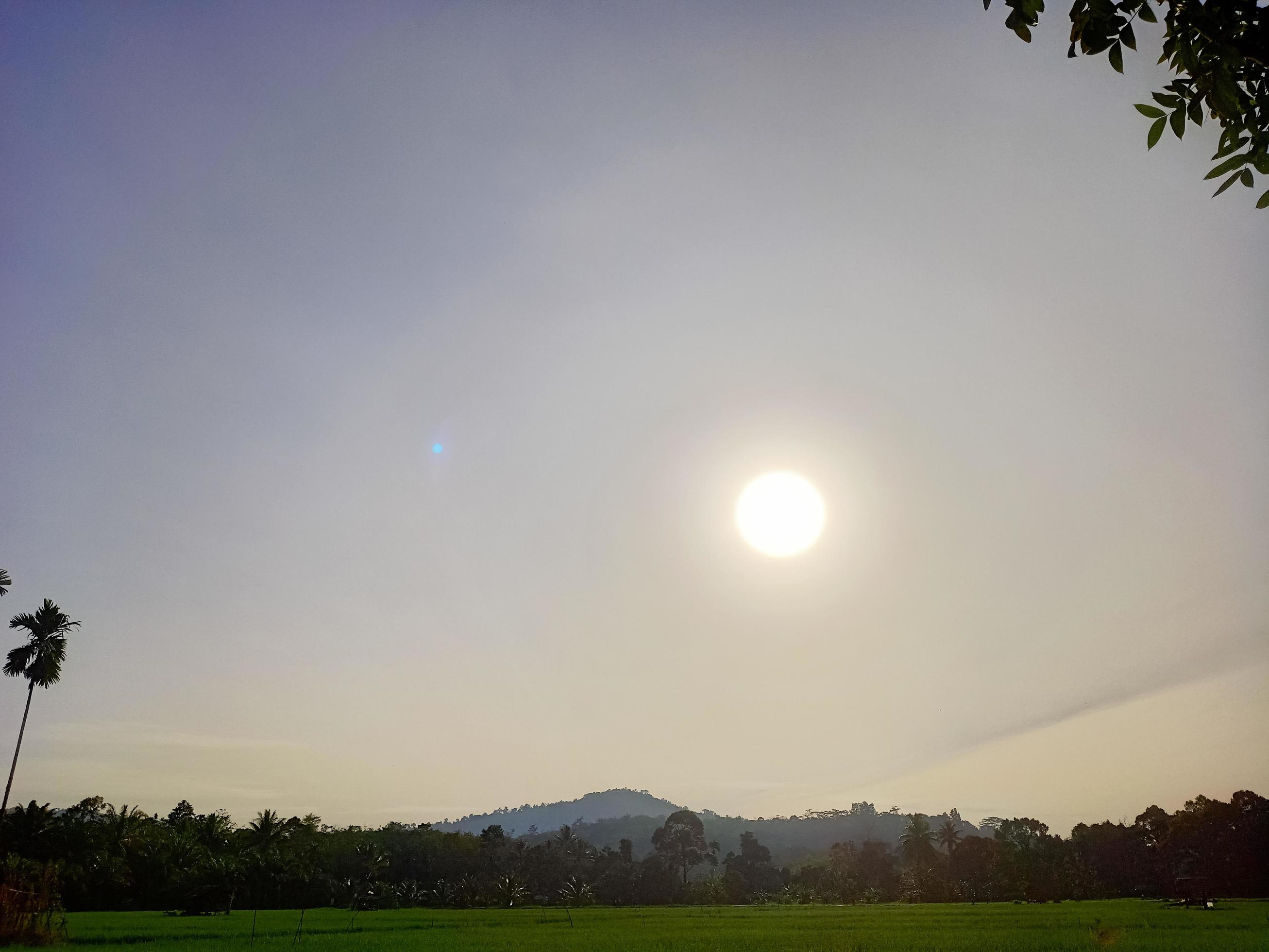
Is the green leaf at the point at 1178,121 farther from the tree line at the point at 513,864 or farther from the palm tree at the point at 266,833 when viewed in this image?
the palm tree at the point at 266,833

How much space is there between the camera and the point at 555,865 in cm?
9012

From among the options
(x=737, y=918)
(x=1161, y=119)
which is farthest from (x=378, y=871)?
(x=1161, y=119)

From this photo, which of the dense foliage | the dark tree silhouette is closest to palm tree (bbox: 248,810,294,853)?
the dense foliage

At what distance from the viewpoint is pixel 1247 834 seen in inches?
2468

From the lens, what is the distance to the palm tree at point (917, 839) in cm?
9794

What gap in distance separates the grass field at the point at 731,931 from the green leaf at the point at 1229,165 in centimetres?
2722

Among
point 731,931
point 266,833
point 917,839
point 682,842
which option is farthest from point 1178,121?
point 682,842

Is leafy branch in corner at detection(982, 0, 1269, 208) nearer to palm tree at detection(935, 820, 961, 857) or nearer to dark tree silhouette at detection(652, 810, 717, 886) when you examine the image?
palm tree at detection(935, 820, 961, 857)

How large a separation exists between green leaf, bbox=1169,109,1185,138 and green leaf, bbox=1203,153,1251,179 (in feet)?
0.79

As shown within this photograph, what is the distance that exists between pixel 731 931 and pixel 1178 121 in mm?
39841

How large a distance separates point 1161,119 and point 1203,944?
102 feet

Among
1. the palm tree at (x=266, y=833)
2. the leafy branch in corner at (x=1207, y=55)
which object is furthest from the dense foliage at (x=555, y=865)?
the leafy branch in corner at (x=1207, y=55)

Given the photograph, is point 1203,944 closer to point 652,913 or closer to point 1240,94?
point 1240,94

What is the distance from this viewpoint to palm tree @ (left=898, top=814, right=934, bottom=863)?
321 feet
